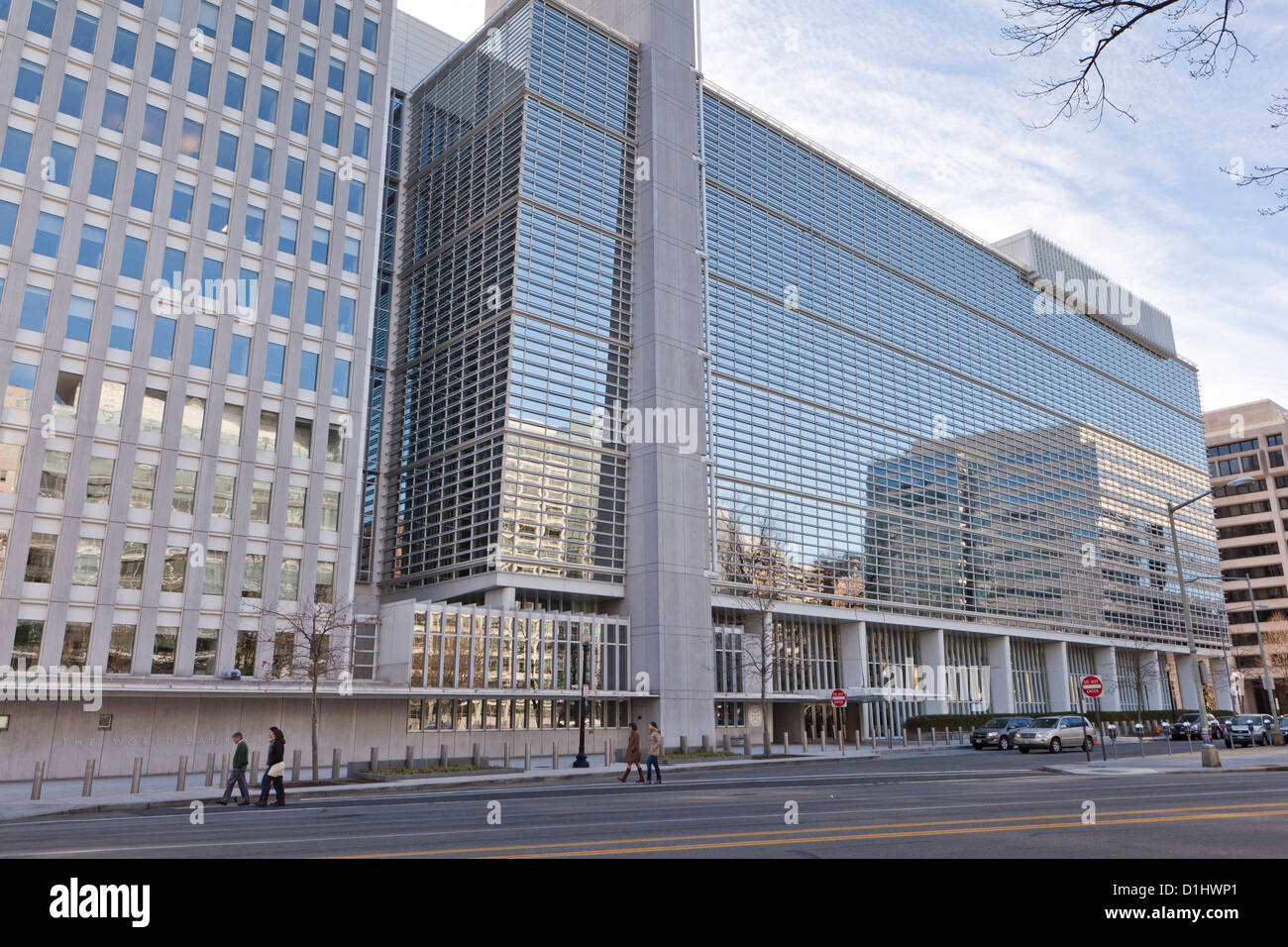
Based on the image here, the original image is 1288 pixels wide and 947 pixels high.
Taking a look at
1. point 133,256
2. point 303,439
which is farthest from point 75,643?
point 133,256

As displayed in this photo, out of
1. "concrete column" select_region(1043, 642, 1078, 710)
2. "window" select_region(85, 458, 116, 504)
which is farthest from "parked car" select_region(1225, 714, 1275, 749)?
"window" select_region(85, 458, 116, 504)

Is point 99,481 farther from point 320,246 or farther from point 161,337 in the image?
point 320,246

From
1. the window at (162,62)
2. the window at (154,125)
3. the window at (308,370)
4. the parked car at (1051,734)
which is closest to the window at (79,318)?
the window at (154,125)

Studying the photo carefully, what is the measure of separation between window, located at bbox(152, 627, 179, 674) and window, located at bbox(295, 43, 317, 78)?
89.2 feet

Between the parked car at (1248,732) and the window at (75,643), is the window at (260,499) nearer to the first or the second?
the window at (75,643)

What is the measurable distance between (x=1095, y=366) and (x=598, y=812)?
91240 mm

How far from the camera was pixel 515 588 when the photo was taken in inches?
1817

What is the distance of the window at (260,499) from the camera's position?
39219 millimetres

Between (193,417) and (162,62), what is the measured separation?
15824 mm

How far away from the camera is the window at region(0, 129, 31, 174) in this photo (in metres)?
35.0

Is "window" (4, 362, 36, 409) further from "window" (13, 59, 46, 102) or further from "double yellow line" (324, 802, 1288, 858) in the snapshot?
"double yellow line" (324, 802, 1288, 858)

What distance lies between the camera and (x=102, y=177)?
3725 cm
